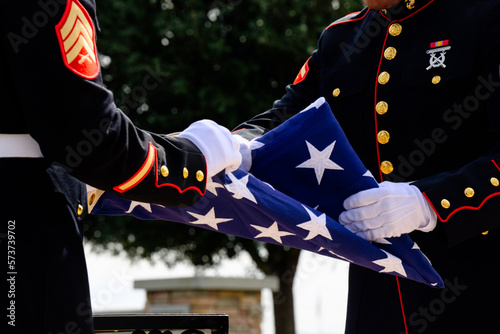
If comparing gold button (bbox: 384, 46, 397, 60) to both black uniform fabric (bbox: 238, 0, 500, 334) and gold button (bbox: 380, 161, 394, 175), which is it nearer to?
black uniform fabric (bbox: 238, 0, 500, 334)

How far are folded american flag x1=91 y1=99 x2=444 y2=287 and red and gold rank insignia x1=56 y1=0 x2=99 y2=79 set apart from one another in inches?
28.6

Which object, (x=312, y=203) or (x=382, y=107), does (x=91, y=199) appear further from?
→ (x=382, y=107)

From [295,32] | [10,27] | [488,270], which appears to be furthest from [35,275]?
[295,32]

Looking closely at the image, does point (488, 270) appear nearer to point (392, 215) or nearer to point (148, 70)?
point (392, 215)

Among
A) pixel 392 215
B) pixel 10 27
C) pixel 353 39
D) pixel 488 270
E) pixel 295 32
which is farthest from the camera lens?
pixel 295 32

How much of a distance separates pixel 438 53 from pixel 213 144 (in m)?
1.16

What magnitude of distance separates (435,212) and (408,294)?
1.25ft

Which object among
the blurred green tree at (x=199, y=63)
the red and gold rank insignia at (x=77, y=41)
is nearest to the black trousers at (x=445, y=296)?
the red and gold rank insignia at (x=77, y=41)

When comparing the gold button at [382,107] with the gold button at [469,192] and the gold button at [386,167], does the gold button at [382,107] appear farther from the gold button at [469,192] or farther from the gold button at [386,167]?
the gold button at [469,192]

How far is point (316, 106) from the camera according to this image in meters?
2.37

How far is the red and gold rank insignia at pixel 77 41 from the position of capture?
153 cm

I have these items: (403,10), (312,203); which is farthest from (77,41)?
(403,10)

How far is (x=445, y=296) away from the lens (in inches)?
96.8

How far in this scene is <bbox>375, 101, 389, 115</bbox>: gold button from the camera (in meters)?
2.68
